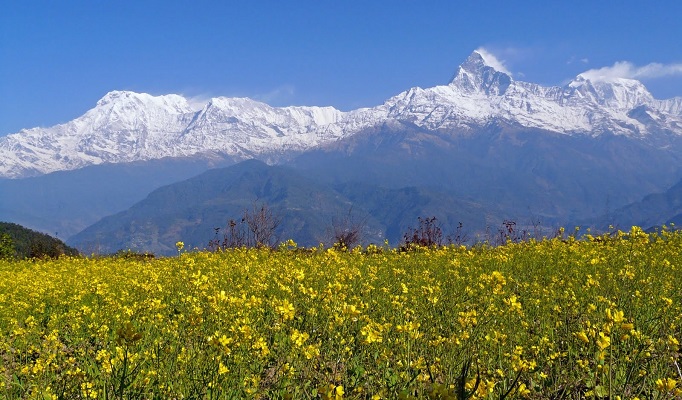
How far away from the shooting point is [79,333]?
26.3 ft

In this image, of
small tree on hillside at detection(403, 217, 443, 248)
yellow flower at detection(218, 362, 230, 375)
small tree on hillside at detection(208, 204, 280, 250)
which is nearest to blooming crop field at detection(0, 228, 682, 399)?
yellow flower at detection(218, 362, 230, 375)

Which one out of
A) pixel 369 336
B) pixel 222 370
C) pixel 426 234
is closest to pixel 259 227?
pixel 426 234

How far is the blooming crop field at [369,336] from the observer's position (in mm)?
4438

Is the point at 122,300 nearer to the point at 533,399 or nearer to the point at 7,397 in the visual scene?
the point at 7,397

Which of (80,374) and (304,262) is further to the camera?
(304,262)

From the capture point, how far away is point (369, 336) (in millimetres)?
4176

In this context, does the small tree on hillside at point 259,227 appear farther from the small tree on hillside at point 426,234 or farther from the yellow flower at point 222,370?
the yellow flower at point 222,370

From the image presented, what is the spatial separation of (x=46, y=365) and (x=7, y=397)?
43 centimetres

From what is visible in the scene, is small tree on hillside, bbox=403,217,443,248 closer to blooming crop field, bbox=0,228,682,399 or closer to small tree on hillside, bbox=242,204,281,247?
small tree on hillside, bbox=242,204,281,247

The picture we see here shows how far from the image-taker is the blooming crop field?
4438 mm

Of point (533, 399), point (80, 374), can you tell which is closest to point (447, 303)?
point (533, 399)

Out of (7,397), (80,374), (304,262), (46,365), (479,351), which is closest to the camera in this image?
(80,374)

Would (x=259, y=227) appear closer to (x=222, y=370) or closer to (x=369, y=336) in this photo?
(x=222, y=370)

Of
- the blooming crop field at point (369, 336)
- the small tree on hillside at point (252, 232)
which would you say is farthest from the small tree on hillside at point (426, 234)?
the blooming crop field at point (369, 336)
